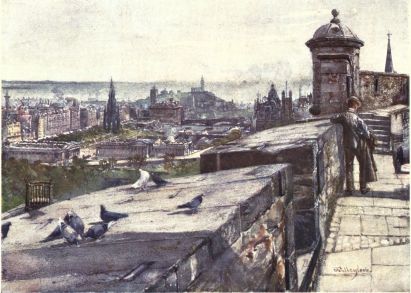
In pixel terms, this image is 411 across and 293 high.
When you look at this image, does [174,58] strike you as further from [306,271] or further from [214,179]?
Result: [306,271]

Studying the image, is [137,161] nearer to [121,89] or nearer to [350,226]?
[121,89]

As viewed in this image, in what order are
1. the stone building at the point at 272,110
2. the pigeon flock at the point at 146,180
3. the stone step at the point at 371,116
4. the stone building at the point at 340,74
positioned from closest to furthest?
the pigeon flock at the point at 146,180 → the stone building at the point at 272,110 → the stone building at the point at 340,74 → the stone step at the point at 371,116

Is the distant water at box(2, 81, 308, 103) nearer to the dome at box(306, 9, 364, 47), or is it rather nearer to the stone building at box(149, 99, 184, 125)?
the stone building at box(149, 99, 184, 125)

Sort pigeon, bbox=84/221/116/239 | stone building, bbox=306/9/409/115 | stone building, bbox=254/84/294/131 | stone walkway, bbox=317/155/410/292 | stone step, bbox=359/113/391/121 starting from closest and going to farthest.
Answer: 1. pigeon, bbox=84/221/116/239
2. stone walkway, bbox=317/155/410/292
3. stone building, bbox=254/84/294/131
4. stone building, bbox=306/9/409/115
5. stone step, bbox=359/113/391/121

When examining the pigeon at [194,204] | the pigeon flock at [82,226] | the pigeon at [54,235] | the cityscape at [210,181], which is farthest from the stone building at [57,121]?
the pigeon at [194,204]

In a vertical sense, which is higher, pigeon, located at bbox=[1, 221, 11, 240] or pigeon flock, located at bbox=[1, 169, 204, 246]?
pigeon flock, located at bbox=[1, 169, 204, 246]

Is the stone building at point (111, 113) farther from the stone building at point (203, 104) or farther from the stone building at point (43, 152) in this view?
the stone building at point (203, 104)
